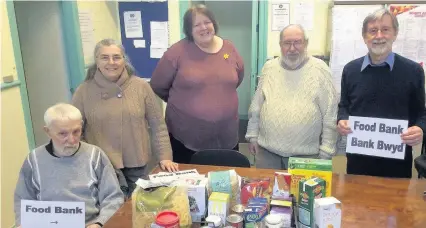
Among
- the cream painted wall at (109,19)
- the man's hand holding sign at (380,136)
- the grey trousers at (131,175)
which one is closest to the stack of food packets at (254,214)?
the man's hand holding sign at (380,136)

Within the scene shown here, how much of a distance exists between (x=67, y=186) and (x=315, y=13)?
9.33 ft

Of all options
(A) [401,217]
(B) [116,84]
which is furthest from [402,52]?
(B) [116,84]

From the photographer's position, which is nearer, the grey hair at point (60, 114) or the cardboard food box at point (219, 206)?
the cardboard food box at point (219, 206)

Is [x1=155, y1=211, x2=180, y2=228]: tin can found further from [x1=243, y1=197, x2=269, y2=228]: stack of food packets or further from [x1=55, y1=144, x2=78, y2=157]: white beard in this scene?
[x1=55, y1=144, x2=78, y2=157]: white beard

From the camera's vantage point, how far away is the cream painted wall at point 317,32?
360 centimetres

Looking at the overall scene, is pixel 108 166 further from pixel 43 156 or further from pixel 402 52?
pixel 402 52

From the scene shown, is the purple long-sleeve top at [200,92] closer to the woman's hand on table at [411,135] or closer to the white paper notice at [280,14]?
the woman's hand on table at [411,135]

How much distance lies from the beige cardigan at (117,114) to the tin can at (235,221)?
38.8 inches

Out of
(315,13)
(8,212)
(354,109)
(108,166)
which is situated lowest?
(8,212)

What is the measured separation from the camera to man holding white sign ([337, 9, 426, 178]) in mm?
1809

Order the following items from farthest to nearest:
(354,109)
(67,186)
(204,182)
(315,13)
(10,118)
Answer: (315,13) → (10,118) → (354,109) → (67,186) → (204,182)

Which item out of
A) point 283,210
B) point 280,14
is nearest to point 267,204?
point 283,210

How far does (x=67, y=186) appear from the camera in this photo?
5.81ft

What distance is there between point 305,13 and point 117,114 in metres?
2.32
